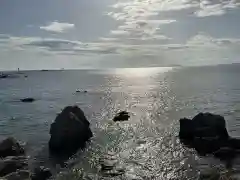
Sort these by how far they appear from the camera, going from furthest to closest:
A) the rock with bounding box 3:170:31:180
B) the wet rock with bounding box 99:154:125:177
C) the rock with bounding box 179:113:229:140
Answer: the rock with bounding box 179:113:229:140 → the wet rock with bounding box 99:154:125:177 → the rock with bounding box 3:170:31:180

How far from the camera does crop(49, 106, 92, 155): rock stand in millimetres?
50000

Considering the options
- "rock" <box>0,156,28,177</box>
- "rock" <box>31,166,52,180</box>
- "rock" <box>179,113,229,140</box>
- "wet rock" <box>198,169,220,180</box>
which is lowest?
"wet rock" <box>198,169,220,180</box>

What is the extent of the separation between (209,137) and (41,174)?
29255 mm

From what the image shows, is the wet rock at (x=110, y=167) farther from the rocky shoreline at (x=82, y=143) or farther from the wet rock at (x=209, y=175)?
the wet rock at (x=209, y=175)

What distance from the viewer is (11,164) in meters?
38.1

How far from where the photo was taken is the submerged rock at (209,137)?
46.3m

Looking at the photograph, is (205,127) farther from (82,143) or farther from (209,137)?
(82,143)

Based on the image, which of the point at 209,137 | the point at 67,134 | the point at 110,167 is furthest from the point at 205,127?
the point at 67,134

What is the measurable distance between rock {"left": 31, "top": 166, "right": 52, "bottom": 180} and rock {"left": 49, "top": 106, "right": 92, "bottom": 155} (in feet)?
35.4

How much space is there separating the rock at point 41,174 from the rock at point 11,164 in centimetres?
297

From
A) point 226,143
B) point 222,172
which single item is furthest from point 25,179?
point 226,143

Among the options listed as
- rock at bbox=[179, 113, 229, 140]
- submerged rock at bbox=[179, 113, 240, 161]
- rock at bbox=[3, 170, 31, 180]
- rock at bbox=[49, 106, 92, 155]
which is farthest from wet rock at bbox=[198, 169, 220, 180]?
rock at bbox=[49, 106, 92, 155]

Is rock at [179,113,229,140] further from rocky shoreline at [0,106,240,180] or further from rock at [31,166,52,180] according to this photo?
rock at [31,166,52,180]

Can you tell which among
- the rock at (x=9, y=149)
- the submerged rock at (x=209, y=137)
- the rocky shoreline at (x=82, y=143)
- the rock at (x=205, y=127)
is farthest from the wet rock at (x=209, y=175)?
the rock at (x=9, y=149)
